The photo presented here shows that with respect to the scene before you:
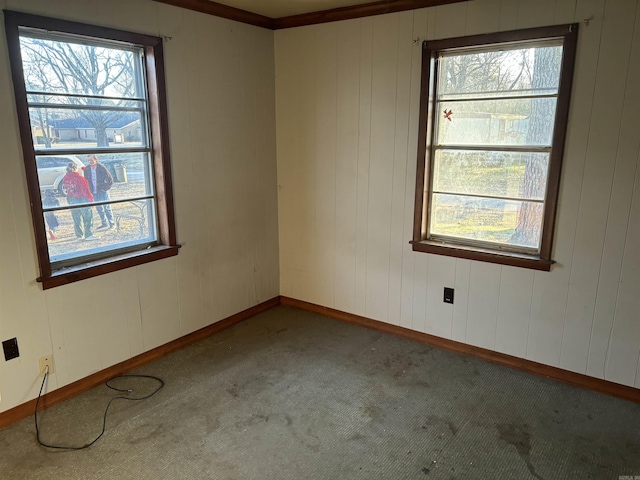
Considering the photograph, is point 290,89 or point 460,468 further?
point 290,89

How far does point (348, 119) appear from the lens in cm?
352

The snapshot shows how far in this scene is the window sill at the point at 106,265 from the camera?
2.60 metres

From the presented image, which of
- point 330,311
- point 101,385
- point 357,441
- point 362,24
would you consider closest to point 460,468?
point 357,441

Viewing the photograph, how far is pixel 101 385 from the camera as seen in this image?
2908 mm

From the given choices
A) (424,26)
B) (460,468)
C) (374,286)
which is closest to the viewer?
(460,468)

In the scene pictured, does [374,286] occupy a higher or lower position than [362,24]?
lower

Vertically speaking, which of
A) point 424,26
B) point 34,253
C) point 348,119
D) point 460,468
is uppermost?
point 424,26

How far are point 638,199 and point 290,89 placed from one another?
2.54 meters

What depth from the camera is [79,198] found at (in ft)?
8.93

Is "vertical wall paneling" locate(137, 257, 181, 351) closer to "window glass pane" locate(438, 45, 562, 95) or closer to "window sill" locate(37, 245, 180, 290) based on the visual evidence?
"window sill" locate(37, 245, 180, 290)

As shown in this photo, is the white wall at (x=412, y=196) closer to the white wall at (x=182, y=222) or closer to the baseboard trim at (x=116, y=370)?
the white wall at (x=182, y=222)

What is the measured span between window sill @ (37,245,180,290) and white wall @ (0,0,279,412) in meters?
0.05

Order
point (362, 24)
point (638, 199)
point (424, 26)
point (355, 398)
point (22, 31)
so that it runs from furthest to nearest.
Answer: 1. point (362, 24)
2. point (424, 26)
3. point (355, 398)
4. point (638, 199)
5. point (22, 31)

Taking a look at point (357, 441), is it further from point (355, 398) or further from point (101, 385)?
point (101, 385)
